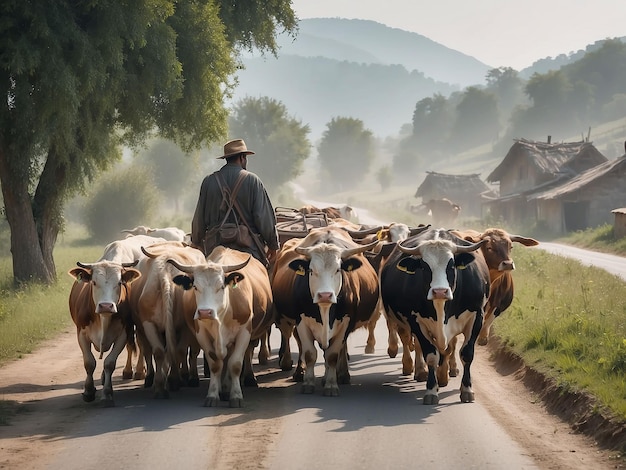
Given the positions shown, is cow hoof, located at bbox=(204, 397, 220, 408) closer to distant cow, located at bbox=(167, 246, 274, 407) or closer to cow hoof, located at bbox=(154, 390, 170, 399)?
distant cow, located at bbox=(167, 246, 274, 407)

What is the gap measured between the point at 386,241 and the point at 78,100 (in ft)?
24.7

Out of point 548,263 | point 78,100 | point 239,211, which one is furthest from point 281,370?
point 548,263

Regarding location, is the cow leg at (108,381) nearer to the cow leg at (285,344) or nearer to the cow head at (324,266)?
the cow head at (324,266)

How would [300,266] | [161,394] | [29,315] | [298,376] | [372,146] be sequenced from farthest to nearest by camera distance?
[372,146], [29,315], [298,376], [300,266], [161,394]

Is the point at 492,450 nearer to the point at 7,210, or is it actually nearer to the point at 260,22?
the point at 7,210

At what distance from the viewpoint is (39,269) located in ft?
74.7

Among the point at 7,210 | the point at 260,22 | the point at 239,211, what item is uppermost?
the point at 260,22

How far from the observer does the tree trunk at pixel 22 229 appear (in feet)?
70.8

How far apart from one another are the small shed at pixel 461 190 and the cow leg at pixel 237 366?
65.6 m

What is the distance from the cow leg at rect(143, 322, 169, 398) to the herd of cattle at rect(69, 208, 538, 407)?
0.5 inches

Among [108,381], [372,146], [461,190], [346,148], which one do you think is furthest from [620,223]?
[372,146]

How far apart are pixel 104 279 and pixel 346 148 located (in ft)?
454

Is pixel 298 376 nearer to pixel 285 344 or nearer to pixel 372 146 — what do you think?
pixel 285 344

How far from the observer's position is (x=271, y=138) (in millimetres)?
99688
